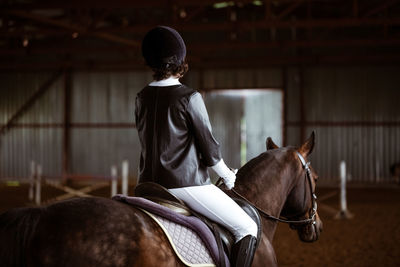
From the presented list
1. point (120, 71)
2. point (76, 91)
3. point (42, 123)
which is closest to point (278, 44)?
point (120, 71)

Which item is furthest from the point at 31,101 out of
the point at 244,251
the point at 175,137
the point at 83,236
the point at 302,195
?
the point at 83,236

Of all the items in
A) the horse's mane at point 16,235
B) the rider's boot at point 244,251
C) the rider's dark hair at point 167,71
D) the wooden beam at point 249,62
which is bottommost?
the rider's boot at point 244,251

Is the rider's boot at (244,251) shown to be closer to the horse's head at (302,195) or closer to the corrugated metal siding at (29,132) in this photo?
the horse's head at (302,195)

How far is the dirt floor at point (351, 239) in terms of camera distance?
653 cm

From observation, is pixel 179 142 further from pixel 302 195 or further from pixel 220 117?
pixel 220 117

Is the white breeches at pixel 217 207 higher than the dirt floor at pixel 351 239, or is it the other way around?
the white breeches at pixel 217 207

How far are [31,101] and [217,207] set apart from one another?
18.9 meters

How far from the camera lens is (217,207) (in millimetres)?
2307

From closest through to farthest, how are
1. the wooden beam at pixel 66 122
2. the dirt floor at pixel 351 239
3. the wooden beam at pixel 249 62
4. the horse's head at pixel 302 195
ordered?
the horse's head at pixel 302 195
the dirt floor at pixel 351 239
the wooden beam at pixel 249 62
the wooden beam at pixel 66 122

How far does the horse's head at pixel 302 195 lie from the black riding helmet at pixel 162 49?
4.07 ft

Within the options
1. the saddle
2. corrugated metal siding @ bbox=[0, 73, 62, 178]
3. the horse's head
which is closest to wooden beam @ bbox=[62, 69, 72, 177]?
corrugated metal siding @ bbox=[0, 73, 62, 178]

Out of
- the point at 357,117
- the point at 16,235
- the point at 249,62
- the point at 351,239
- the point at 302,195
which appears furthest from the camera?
the point at 249,62

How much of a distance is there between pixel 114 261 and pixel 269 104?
1658cm

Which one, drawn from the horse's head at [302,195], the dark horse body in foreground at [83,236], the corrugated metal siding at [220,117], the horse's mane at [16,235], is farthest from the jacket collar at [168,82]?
the corrugated metal siding at [220,117]
